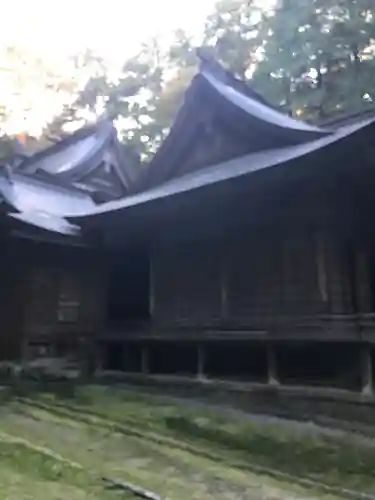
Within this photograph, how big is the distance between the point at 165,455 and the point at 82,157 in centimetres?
1459

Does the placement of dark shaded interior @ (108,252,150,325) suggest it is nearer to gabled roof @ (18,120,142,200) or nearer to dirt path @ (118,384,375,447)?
dirt path @ (118,384,375,447)

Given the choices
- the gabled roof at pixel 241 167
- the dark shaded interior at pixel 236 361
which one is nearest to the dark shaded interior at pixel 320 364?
the dark shaded interior at pixel 236 361

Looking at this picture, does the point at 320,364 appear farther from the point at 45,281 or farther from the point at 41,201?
the point at 41,201

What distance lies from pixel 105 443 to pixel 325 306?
356 cm

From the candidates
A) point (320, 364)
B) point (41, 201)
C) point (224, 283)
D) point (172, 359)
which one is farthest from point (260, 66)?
point (320, 364)

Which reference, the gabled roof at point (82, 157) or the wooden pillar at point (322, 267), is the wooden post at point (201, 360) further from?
the gabled roof at point (82, 157)

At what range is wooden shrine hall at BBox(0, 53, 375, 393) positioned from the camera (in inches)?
319

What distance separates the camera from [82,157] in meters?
19.8

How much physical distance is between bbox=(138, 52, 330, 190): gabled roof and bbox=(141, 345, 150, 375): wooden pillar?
147 inches

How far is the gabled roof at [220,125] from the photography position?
10.7 m

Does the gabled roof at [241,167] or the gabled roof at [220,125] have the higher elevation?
the gabled roof at [220,125]

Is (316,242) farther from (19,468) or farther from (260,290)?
(19,468)

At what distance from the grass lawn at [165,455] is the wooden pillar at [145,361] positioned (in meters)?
2.02

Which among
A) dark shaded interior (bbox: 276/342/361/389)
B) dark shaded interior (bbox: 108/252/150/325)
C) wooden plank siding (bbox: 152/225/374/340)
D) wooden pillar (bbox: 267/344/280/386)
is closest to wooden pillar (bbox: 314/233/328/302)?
wooden plank siding (bbox: 152/225/374/340)
